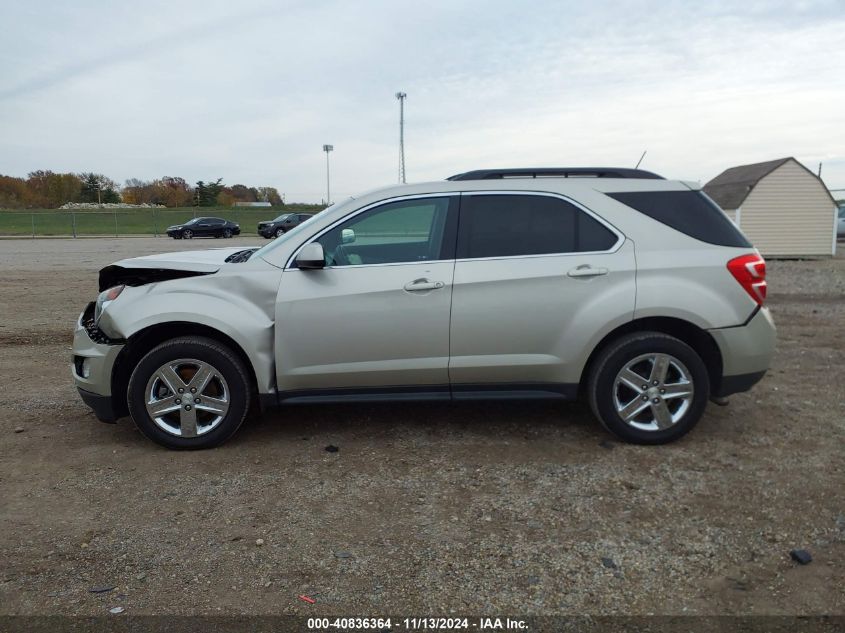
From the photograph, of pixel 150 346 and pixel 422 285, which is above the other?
pixel 422 285

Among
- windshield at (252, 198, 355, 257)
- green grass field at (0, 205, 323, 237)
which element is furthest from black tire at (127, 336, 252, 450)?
green grass field at (0, 205, 323, 237)

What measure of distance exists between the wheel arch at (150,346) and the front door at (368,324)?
0.96ft

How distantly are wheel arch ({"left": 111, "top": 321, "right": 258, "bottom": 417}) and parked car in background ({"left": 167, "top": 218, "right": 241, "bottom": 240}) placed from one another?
3787cm

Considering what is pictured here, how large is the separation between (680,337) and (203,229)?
133 feet

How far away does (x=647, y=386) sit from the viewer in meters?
4.55

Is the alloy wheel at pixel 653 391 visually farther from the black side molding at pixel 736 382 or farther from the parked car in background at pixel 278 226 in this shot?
the parked car in background at pixel 278 226

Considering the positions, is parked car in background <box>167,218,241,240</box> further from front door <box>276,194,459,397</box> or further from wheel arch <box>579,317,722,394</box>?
wheel arch <box>579,317,722,394</box>

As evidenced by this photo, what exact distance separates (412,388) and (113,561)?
6.70 feet

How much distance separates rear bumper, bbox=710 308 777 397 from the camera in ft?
14.9

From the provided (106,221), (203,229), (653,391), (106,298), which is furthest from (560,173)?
(106,221)

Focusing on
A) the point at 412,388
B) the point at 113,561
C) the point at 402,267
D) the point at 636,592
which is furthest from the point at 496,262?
the point at 113,561

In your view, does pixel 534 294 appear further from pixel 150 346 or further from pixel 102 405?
pixel 102 405

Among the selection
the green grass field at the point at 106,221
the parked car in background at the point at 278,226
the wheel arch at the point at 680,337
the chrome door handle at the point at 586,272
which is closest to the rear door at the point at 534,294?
the chrome door handle at the point at 586,272

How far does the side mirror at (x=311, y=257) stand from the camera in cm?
437
